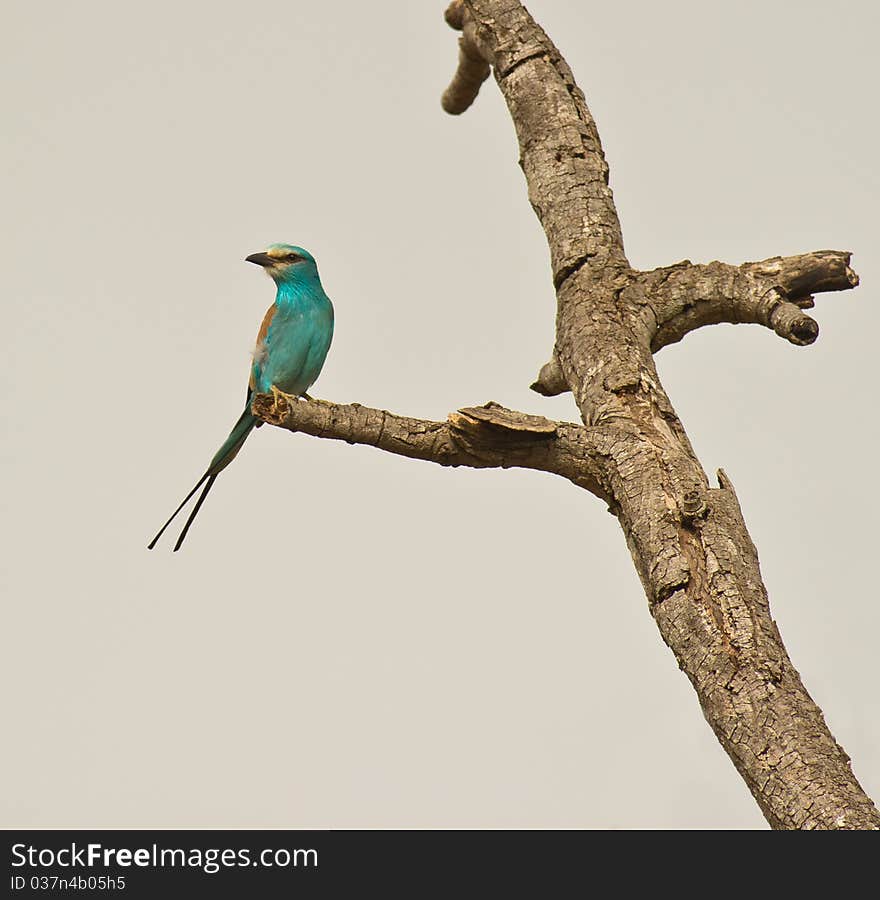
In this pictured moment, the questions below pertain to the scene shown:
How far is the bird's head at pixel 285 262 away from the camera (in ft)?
16.3

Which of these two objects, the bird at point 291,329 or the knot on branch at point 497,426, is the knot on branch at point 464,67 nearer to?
the bird at point 291,329

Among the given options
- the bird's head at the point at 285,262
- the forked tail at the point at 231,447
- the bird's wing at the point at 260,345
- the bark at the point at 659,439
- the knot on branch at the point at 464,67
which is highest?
the knot on branch at the point at 464,67

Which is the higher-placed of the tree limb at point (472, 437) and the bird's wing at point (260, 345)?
the bird's wing at point (260, 345)

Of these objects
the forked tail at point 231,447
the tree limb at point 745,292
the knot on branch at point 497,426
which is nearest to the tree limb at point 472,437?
the knot on branch at point 497,426

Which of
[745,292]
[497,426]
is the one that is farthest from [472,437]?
[745,292]

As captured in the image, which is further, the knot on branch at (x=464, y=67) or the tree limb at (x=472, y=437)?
the knot on branch at (x=464, y=67)

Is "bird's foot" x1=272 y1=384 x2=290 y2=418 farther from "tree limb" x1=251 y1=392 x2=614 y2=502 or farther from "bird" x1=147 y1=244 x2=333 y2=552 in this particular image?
"bird" x1=147 y1=244 x2=333 y2=552

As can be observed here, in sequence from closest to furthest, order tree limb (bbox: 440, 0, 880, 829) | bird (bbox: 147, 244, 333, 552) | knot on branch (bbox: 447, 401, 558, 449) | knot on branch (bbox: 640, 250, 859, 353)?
tree limb (bbox: 440, 0, 880, 829) → knot on branch (bbox: 447, 401, 558, 449) → knot on branch (bbox: 640, 250, 859, 353) → bird (bbox: 147, 244, 333, 552)

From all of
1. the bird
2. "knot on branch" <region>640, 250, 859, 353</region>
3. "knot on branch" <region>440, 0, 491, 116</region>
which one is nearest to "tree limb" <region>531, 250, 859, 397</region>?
"knot on branch" <region>640, 250, 859, 353</region>

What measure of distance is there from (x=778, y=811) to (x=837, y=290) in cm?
131

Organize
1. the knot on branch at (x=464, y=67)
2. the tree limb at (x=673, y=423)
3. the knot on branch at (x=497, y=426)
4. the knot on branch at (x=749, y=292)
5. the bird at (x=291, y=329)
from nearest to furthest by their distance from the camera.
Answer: the tree limb at (x=673, y=423) → the knot on branch at (x=497, y=426) → the knot on branch at (x=749, y=292) → the knot on branch at (x=464, y=67) → the bird at (x=291, y=329)

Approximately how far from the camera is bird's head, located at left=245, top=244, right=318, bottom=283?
4.98 meters

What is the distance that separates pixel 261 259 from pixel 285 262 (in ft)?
0.33

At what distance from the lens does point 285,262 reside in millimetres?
4977
